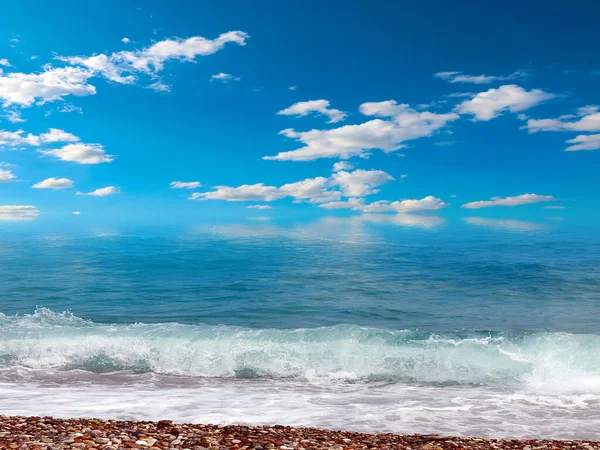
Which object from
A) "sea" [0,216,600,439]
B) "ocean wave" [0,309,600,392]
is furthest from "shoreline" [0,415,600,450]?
"ocean wave" [0,309,600,392]

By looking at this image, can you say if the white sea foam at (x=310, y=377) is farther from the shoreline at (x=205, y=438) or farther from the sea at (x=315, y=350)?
the shoreline at (x=205, y=438)

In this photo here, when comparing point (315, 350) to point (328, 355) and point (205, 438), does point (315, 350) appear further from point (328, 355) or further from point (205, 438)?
point (205, 438)

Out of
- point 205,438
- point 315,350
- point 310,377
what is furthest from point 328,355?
point 205,438

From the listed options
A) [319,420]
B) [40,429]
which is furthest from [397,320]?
[40,429]

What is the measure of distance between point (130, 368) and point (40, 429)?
902 centimetres

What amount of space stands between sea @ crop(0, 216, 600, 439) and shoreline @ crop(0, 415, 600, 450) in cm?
145

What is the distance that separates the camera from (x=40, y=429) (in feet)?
32.0

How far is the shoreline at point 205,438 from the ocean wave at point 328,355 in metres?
7.05

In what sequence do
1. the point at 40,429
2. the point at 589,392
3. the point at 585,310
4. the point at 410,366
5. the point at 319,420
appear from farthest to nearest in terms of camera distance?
the point at 585,310
the point at 410,366
the point at 589,392
the point at 319,420
the point at 40,429

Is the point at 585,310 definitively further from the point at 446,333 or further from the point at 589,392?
the point at 589,392

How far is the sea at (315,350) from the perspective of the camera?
1330 centimetres

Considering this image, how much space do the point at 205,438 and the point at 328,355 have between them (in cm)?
1045

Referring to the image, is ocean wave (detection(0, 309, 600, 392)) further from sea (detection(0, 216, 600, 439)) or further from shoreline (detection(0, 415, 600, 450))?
shoreline (detection(0, 415, 600, 450))

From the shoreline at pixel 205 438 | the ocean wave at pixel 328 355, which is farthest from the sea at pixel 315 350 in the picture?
the shoreline at pixel 205 438
